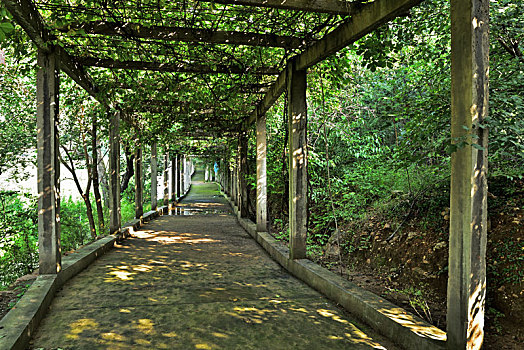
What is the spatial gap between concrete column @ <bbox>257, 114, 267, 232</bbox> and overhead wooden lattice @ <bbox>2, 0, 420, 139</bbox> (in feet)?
3.48

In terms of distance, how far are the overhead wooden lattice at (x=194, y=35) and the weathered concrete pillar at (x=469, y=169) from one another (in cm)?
71

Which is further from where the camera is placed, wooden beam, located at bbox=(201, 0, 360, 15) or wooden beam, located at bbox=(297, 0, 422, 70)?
wooden beam, located at bbox=(201, 0, 360, 15)

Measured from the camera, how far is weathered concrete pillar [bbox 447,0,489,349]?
6.67ft

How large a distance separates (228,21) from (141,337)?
11.6 feet

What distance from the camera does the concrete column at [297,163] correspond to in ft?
15.9

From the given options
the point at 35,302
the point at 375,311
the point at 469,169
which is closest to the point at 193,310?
the point at 35,302

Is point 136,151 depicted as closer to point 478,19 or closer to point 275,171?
point 275,171

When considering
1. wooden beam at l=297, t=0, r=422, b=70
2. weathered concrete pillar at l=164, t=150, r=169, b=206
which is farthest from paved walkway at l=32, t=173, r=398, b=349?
weathered concrete pillar at l=164, t=150, r=169, b=206

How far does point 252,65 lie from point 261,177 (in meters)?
2.76

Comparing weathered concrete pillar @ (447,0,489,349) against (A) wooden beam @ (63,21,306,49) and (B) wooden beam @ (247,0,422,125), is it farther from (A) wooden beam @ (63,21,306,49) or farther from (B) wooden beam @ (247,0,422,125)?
(A) wooden beam @ (63,21,306,49)

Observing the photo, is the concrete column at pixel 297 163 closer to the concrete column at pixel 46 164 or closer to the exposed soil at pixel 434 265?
the exposed soil at pixel 434 265

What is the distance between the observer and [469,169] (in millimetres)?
2064

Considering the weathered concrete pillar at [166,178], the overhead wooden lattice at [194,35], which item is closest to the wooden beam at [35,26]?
the overhead wooden lattice at [194,35]

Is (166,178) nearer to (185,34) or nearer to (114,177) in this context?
(114,177)
